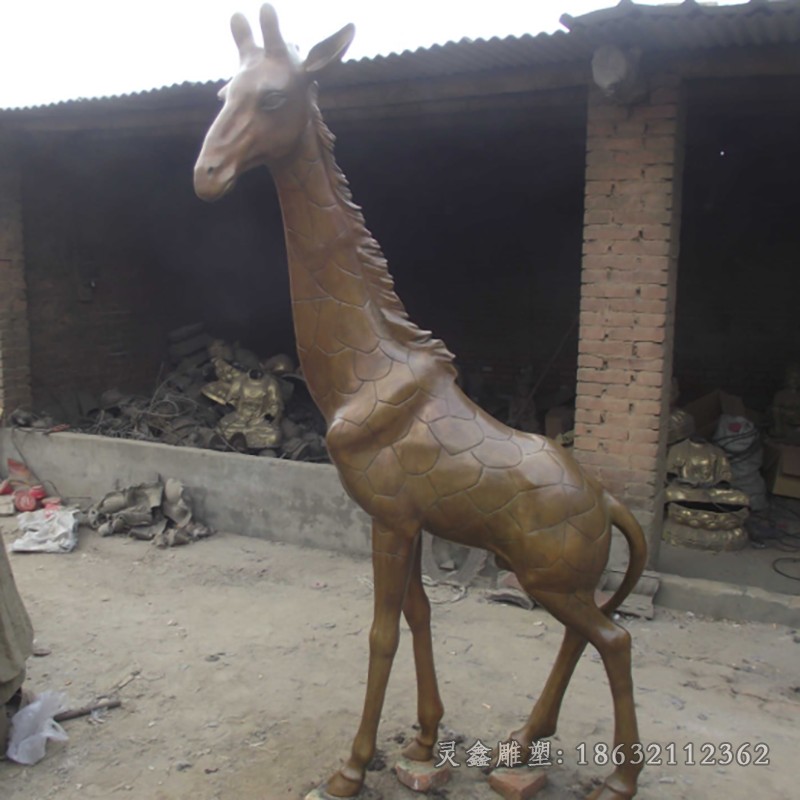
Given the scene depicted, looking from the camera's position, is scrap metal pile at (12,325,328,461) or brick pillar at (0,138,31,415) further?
brick pillar at (0,138,31,415)

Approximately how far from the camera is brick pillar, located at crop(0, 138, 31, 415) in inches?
328

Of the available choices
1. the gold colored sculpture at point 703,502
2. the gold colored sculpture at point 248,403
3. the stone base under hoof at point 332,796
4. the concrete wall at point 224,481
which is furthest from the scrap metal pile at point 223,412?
the stone base under hoof at point 332,796

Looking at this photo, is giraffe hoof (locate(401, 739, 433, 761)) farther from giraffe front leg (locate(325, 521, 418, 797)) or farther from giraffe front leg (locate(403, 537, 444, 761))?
giraffe front leg (locate(325, 521, 418, 797))

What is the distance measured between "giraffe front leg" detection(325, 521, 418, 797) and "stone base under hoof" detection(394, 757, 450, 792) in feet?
0.74

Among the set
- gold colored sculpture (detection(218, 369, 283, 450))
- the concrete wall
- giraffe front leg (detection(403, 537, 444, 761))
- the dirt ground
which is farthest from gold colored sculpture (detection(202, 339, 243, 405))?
giraffe front leg (detection(403, 537, 444, 761))

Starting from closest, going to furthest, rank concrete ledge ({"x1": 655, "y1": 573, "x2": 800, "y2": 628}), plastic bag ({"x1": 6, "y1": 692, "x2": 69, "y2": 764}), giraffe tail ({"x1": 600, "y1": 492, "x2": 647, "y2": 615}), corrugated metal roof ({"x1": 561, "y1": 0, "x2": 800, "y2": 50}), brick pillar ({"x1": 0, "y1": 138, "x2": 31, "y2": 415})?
giraffe tail ({"x1": 600, "y1": 492, "x2": 647, "y2": 615}), plastic bag ({"x1": 6, "y1": 692, "x2": 69, "y2": 764}), corrugated metal roof ({"x1": 561, "y1": 0, "x2": 800, "y2": 50}), concrete ledge ({"x1": 655, "y1": 573, "x2": 800, "y2": 628}), brick pillar ({"x1": 0, "y1": 138, "x2": 31, "y2": 415})

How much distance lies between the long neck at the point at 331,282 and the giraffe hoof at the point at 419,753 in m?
1.52

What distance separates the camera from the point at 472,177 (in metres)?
9.95

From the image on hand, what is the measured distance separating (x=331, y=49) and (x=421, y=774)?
2.91 m

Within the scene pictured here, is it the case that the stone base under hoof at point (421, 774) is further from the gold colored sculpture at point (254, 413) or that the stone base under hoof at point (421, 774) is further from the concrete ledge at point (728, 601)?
the gold colored sculpture at point (254, 413)

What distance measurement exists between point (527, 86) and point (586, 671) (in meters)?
3.89

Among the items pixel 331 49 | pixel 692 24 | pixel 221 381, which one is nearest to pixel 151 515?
pixel 221 381

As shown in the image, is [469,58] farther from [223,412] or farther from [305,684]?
[223,412]

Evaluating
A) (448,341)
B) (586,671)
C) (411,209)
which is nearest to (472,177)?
(411,209)
